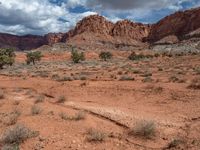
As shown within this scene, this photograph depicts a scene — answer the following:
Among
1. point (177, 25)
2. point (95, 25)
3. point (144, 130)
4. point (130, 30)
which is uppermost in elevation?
point (95, 25)

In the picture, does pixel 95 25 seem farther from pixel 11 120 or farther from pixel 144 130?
pixel 144 130

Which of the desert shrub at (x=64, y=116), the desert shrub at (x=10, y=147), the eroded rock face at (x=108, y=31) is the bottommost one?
the desert shrub at (x=10, y=147)

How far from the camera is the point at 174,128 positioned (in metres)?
9.59

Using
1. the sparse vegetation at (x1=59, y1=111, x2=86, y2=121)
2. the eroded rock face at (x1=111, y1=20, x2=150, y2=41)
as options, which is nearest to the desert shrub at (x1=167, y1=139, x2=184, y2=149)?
the sparse vegetation at (x1=59, y1=111, x2=86, y2=121)

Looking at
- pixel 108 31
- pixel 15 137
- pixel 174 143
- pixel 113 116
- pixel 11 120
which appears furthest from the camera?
pixel 108 31

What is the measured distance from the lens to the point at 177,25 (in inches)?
6673

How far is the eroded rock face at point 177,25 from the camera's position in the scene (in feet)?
519

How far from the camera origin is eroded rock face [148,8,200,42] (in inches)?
6230

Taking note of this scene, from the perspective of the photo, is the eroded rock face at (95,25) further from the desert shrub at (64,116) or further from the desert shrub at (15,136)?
the desert shrub at (15,136)

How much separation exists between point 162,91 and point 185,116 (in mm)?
4518

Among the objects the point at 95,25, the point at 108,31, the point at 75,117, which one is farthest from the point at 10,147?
the point at 108,31

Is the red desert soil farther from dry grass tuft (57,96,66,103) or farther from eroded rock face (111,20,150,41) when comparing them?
eroded rock face (111,20,150,41)

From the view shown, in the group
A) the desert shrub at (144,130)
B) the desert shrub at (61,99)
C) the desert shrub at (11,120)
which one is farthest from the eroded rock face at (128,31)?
the desert shrub at (144,130)

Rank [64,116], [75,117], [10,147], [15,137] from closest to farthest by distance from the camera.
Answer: [10,147], [15,137], [75,117], [64,116]
